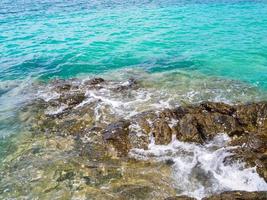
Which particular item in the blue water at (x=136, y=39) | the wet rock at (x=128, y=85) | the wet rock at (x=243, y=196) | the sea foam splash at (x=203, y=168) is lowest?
the blue water at (x=136, y=39)

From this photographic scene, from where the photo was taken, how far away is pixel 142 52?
24922 mm

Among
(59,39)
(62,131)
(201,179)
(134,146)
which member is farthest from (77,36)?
(201,179)

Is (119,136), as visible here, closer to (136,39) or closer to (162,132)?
(162,132)

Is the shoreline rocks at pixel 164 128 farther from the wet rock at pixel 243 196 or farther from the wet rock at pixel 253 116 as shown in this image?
the wet rock at pixel 243 196

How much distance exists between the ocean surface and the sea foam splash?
3911 mm

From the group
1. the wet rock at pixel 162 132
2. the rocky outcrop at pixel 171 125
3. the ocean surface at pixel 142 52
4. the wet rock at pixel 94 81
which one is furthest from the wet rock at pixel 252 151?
the wet rock at pixel 94 81

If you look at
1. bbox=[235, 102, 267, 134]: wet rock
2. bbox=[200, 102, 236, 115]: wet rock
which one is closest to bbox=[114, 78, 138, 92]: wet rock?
bbox=[200, 102, 236, 115]: wet rock

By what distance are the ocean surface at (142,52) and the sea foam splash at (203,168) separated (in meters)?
3.91

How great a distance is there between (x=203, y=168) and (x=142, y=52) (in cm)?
1485

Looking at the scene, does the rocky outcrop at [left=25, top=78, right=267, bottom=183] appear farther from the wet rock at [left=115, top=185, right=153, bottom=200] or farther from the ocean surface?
the wet rock at [left=115, top=185, right=153, bottom=200]

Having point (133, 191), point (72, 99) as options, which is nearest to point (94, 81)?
point (72, 99)

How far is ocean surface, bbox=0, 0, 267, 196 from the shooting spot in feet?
57.8

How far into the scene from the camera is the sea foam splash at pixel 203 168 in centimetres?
1027

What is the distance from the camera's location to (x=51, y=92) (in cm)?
1825
